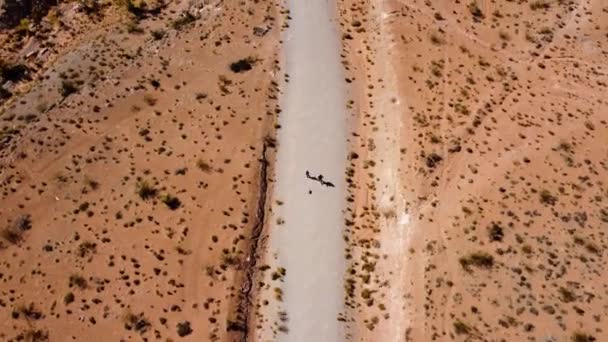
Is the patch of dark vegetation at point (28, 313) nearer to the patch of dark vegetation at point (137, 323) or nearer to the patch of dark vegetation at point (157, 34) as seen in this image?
the patch of dark vegetation at point (137, 323)

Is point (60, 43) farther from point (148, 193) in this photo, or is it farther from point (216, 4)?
point (148, 193)

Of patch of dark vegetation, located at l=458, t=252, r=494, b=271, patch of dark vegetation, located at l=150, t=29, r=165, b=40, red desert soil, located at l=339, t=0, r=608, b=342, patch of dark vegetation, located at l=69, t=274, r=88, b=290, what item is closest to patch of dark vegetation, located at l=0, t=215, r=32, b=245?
patch of dark vegetation, located at l=69, t=274, r=88, b=290

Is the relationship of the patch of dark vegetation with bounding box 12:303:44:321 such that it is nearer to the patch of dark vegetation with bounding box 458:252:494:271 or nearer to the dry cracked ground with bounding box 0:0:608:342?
the dry cracked ground with bounding box 0:0:608:342

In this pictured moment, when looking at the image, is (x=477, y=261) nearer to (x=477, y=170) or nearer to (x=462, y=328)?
(x=462, y=328)

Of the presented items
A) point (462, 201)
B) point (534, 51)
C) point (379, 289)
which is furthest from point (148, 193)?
point (534, 51)

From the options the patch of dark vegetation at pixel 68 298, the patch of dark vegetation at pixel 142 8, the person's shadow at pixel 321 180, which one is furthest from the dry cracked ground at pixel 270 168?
the person's shadow at pixel 321 180

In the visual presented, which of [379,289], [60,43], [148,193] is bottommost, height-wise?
[379,289]
